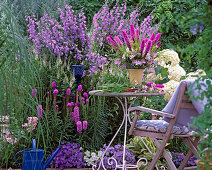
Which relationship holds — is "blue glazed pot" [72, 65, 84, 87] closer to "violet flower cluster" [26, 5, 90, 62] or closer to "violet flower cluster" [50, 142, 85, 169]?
"violet flower cluster" [26, 5, 90, 62]

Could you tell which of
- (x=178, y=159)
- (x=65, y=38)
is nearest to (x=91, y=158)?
(x=178, y=159)

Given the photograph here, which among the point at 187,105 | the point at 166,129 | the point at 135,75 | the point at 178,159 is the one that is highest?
the point at 135,75

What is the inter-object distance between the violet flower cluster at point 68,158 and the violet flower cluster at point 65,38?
4.14ft

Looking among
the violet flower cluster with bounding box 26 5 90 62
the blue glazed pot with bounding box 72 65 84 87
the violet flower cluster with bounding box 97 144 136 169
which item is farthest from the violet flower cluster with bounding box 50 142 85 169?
the violet flower cluster with bounding box 26 5 90 62

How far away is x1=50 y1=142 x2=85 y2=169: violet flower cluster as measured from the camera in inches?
138

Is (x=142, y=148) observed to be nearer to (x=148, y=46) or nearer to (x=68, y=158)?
(x=68, y=158)

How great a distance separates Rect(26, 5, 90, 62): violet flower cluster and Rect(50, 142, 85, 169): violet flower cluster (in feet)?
4.14

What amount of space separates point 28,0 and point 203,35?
551cm

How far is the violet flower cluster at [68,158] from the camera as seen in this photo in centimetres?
350

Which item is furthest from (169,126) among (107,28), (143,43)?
(107,28)

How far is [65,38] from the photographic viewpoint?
4445 millimetres

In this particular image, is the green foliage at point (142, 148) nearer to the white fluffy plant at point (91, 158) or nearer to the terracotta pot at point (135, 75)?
the white fluffy plant at point (91, 158)

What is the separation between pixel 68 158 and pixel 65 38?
67.6 inches

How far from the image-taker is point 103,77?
3910 mm
